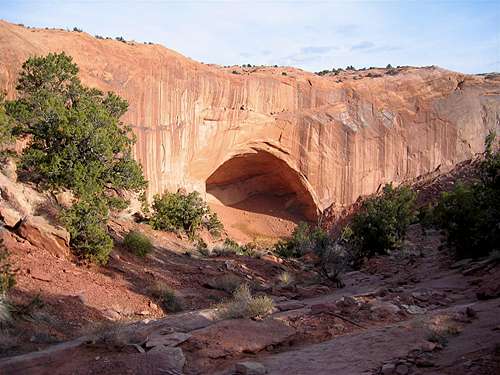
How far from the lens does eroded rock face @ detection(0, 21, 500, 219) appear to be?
25094 mm

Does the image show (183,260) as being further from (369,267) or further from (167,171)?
(167,171)

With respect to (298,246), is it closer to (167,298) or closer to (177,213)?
(177,213)

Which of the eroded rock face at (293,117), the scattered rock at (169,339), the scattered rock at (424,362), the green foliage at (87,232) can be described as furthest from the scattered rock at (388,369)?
the eroded rock face at (293,117)

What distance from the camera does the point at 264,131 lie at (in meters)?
A: 30.5

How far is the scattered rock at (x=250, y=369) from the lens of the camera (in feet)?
18.2

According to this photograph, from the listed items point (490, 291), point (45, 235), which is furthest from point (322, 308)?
point (45, 235)

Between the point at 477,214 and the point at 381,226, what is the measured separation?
6.03 metres

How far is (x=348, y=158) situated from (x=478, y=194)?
61.0ft

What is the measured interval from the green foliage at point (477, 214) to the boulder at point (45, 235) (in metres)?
10.9

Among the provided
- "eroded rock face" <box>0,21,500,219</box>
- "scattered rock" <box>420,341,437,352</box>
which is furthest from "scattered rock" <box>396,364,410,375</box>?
"eroded rock face" <box>0,21,500,219</box>

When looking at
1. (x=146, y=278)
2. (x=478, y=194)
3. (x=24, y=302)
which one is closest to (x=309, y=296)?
(x=146, y=278)

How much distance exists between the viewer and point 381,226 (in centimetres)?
1978

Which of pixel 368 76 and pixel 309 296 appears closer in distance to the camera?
pixel 309 296

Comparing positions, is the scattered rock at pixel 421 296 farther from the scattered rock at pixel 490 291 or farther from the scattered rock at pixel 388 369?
the scattered rock at pixel 388 369
